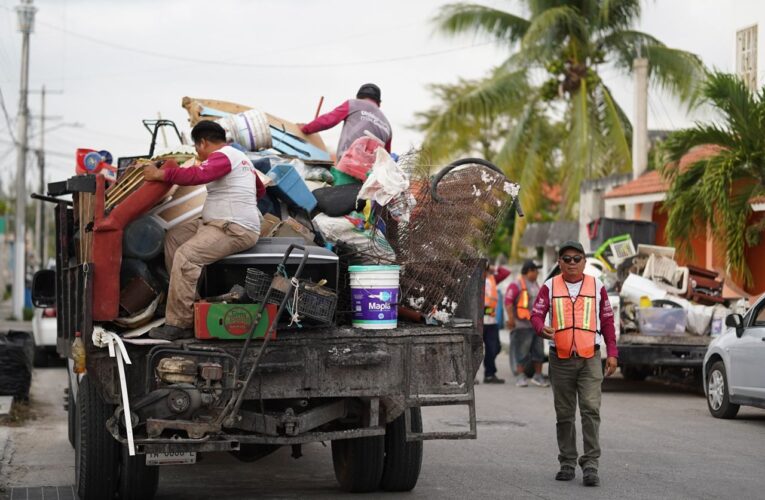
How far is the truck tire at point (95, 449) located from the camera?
750cm

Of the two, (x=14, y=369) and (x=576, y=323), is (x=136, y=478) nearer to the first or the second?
(x=576, y=323)

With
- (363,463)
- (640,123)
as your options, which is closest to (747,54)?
(640,123)

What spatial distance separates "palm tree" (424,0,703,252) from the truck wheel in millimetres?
21784

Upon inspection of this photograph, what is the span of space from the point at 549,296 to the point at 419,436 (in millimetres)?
2211

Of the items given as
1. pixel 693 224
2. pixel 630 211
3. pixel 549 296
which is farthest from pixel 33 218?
pixel 549 296

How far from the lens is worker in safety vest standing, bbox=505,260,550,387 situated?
1784 cm

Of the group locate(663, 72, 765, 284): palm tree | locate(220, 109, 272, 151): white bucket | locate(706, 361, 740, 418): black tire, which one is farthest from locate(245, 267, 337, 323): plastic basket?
locate(663, 72, 765, 284): palm tree

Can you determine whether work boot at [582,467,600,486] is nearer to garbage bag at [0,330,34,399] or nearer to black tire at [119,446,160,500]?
black tire at [119,446,160,500]

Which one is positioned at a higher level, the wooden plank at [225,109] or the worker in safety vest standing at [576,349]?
the wooden plank at [225,109]

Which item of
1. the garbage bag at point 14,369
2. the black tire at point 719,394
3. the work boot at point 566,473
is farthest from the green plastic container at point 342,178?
the garbage bag at point 14,369

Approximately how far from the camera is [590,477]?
8.79 metres

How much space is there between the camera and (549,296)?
30.2 ft

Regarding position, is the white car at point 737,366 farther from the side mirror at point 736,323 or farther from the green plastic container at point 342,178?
the green plastic container at point 342,178

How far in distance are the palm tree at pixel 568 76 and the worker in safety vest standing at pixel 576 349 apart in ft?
67.9
